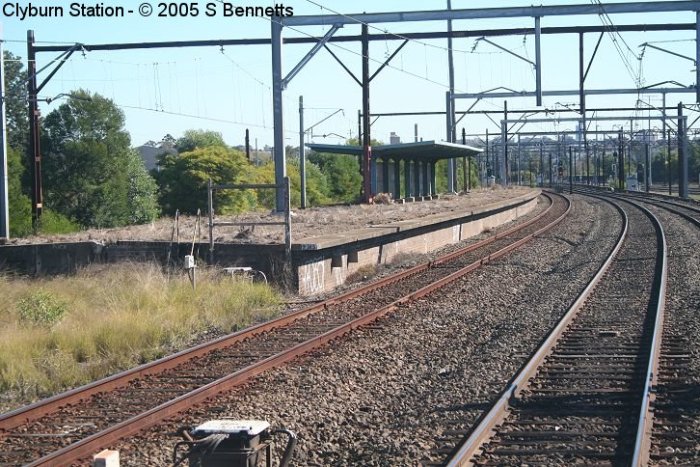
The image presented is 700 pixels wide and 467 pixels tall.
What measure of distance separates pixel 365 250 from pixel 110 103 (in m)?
41.2

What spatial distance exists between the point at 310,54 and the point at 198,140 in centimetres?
7083

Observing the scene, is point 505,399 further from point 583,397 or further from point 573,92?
point 573,92

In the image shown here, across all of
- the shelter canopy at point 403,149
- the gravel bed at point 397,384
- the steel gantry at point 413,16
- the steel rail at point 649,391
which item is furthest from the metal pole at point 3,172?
the shelter canopy at point 403,149

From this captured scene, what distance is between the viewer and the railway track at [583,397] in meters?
7.08

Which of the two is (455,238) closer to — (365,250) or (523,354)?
(365,250)

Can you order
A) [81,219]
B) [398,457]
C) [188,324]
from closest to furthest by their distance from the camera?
[398,457], [188,324], [81,219]

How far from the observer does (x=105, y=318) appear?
13.2 metres

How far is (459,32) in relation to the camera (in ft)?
88.4

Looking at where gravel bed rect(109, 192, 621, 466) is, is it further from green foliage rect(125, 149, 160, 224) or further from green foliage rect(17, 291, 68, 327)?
green foliage rect(125, 149, 160, 224)

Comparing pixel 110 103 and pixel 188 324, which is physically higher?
pixel 110 103

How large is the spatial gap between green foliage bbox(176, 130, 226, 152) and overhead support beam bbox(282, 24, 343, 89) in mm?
66669

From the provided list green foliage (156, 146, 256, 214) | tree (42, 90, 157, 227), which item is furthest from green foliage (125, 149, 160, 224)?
green foliage (156, 146, 256, 214)

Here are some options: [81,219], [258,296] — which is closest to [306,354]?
[258,296]

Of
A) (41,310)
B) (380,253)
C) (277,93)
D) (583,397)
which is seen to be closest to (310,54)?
(277,93)
